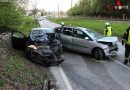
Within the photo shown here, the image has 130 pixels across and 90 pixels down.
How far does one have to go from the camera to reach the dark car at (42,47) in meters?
12.6

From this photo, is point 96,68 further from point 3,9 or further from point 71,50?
point 3,9

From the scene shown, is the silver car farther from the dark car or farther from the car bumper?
the dark car

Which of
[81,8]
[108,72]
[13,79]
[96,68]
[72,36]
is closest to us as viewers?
[13,79]

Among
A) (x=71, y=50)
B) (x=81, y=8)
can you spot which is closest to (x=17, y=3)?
(x=71, y=50)

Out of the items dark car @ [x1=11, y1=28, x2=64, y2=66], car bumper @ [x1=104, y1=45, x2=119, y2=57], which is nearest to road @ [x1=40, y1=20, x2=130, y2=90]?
car bumper @ [x1=104, y1=45, x2=119, y2=57]

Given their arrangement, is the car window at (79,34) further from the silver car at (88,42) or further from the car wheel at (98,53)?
the car wheel at (98,53)

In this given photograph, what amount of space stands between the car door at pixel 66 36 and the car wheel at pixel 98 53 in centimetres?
195

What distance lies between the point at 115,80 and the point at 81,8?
101m

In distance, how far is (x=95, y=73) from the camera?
37.8ft

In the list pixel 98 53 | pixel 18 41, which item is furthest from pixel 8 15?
pixel 98 53

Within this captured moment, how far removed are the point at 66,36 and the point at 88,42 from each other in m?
1.95

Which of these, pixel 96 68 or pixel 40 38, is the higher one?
pixel 40 38

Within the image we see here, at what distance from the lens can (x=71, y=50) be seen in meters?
16.7

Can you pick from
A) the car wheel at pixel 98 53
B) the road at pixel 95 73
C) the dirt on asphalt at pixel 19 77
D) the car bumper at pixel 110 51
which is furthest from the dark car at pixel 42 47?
the car bumper at pixel 110 51
